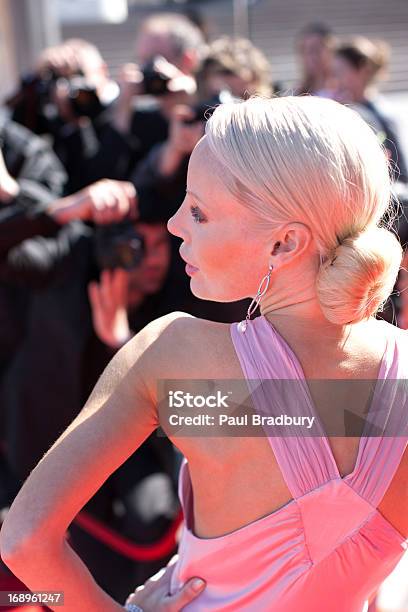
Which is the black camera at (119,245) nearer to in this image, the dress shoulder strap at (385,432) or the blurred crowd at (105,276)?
the blurred crowd at (105,276)

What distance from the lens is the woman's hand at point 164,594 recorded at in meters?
1.10

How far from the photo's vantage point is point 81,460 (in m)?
1.02

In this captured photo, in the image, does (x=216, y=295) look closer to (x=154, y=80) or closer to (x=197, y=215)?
(x=197, y=215)

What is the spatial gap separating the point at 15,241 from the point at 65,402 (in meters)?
0.60

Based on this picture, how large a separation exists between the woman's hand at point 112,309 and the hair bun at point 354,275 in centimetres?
161

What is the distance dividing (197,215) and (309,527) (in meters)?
0.40

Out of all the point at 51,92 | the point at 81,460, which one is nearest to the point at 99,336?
the point at 51,92

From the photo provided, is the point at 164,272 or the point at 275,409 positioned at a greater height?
the point at 275,409

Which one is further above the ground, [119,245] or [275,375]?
[275,375]

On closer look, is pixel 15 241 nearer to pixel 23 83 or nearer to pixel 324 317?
pixel 23 83

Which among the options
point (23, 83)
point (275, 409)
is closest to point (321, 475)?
point (275, 409)

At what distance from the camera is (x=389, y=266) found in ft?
3.40

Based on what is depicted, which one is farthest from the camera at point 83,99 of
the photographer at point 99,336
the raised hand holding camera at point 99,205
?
the raised hand holding camera at point 99,205

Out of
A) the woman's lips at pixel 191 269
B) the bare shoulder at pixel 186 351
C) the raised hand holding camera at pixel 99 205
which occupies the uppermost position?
the woman's lips at pixel 191 269
